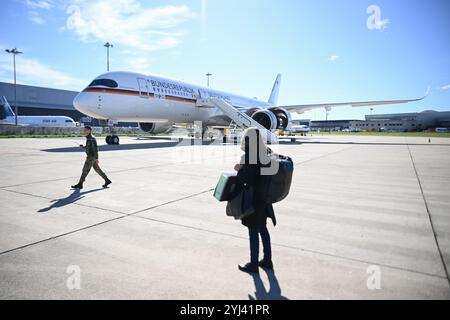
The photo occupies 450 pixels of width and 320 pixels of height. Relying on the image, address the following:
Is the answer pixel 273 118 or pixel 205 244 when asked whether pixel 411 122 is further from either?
pixel 205 244

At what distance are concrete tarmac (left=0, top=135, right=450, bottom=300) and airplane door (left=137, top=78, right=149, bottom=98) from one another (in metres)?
12.1

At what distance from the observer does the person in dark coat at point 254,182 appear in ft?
9.00

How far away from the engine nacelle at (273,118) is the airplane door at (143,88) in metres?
8.93

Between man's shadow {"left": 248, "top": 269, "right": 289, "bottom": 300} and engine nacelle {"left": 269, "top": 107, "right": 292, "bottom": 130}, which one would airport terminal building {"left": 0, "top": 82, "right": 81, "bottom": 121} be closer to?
engine nacelle {"left": 269, "top": 107, "right": 292, "bottom": 130}

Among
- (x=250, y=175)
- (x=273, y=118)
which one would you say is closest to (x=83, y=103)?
(x=273, y=118)

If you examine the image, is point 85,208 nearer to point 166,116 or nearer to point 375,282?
point 375,282

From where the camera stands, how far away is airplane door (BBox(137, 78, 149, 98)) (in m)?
17.5

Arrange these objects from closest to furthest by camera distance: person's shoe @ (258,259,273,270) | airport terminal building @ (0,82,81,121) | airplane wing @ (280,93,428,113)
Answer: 1. person's shoe @ (258,259,273,270)
2. airplane wing @ (280,93,428,113)
3. airport terminal building @ (0,82,81,121)

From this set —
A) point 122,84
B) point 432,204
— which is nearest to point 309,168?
point 432,204

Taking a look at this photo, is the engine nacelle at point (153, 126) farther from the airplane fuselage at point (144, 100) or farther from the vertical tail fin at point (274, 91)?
the vertical tail fin at point (274, 91)

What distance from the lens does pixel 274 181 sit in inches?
107

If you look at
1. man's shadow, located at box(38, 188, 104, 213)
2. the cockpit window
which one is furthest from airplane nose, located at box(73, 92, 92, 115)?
man's shadow, located at box(38, 188, 104, 213)

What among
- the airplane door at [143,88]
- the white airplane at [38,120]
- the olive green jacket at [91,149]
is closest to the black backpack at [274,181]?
the olive green jacket at [91,149]

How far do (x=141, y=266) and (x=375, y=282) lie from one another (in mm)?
2211
